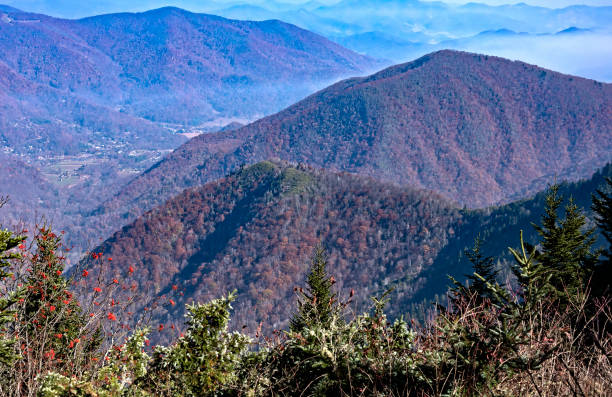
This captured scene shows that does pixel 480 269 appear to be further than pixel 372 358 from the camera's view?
Yes

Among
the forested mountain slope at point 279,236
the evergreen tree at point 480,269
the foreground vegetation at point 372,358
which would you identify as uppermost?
the foreground vegetation at point 372,358

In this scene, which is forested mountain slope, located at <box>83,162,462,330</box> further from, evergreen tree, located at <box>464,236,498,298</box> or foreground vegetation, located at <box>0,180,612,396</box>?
foreground vegetation, located at <box>0,180,612,396</box>

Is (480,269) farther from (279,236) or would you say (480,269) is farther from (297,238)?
(279,236)

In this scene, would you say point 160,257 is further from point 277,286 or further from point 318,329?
point 318,329

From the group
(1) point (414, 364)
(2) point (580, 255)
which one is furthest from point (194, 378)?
(2) point (580, 255)

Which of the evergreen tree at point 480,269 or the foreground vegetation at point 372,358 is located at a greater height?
the foreground vegetation at point 372,358

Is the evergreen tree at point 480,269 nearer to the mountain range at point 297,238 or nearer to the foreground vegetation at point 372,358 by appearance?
the foreground vegetation at point 372,358

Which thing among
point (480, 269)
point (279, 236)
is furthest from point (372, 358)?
point (279, 236)

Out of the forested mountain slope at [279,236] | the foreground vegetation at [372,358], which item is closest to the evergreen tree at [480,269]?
the foreground vegetation at [372,358]

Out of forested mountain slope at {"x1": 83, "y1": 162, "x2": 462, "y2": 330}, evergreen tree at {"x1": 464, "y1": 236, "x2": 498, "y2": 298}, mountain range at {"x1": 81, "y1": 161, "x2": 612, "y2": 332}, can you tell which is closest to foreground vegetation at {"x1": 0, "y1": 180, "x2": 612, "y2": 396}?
evergreen tree at {"x1": 464, "y1": 236, "x2": 498, "y2": 298}

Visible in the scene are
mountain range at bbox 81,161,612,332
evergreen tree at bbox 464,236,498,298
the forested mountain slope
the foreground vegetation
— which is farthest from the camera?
the forested mountain slope

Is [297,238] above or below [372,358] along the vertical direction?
below
